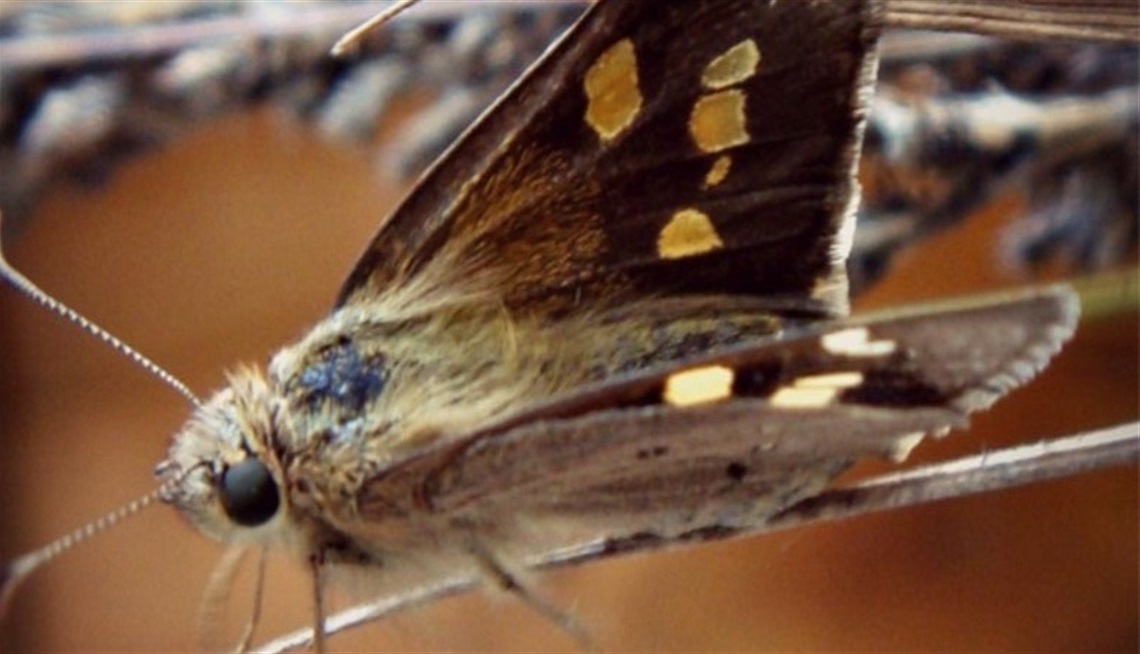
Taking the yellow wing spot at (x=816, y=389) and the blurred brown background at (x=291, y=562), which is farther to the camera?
the blurred brown background at (x=291, y=562)

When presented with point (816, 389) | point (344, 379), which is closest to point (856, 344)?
point (816, 389)

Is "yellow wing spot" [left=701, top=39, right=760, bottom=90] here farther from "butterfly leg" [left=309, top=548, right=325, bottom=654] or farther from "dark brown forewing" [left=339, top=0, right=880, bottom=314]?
"butterfly leg" [left=309, top=548, right=325, bottom=654]

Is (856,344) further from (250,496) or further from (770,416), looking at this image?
(250,496)

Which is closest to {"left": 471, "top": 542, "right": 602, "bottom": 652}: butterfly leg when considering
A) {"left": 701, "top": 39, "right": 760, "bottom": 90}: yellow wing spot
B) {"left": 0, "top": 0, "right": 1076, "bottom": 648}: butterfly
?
{"left": 0, "top": 0, "right": 1076, "bottom": 648}: butterfly

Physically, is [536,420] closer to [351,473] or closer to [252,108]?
[351,473]

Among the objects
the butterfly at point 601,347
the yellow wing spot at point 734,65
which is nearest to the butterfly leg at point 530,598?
the butterfly at point 601,347

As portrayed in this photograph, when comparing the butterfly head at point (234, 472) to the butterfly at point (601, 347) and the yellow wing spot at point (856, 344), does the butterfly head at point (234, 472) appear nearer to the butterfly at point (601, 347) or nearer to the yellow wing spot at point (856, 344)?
the butterfly at point (601, 347)
